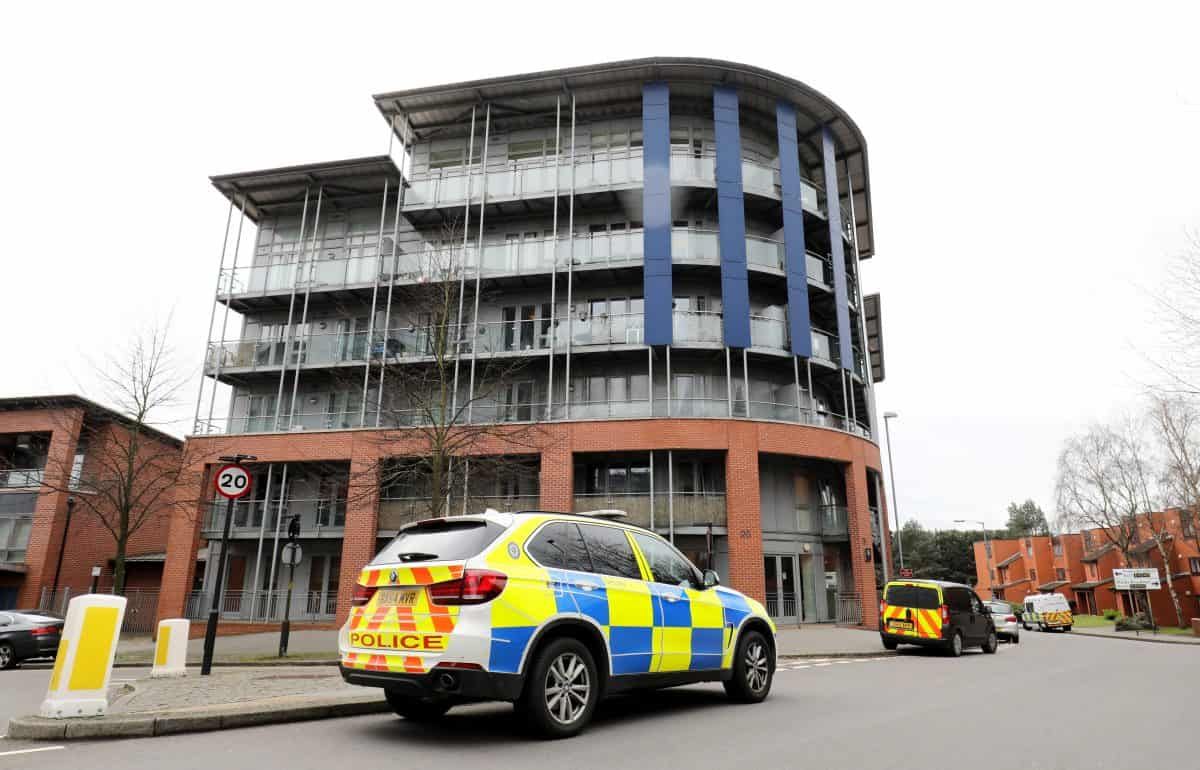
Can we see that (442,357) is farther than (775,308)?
No

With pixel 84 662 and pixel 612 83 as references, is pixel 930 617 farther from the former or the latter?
pixel 612 83

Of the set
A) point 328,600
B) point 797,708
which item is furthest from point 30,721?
point 328,600

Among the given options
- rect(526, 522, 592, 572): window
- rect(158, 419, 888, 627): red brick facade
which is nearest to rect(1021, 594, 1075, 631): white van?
rect(158, 419, 888, 627): red brick facade

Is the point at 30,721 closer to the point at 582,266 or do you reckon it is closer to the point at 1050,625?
the point at 582,266

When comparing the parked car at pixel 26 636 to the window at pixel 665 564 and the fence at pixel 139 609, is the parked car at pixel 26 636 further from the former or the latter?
the window at pixel 665 564

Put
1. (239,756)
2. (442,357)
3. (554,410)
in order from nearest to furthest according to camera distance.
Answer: (239,756) < (442,357) < (554,410)

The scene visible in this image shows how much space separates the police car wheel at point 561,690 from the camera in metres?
5.50

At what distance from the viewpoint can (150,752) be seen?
5230mm

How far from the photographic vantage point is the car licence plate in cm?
559

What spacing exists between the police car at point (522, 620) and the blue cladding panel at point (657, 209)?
16.6m

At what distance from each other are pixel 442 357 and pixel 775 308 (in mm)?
14144

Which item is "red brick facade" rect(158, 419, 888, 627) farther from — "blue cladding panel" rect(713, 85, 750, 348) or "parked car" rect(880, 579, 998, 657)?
"parked car" rect(880, 579, 998, 657)

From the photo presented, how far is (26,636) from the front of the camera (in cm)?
1630

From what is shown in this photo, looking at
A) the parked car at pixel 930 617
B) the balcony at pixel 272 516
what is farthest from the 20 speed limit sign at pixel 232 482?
the parked car at pixel 930 617
